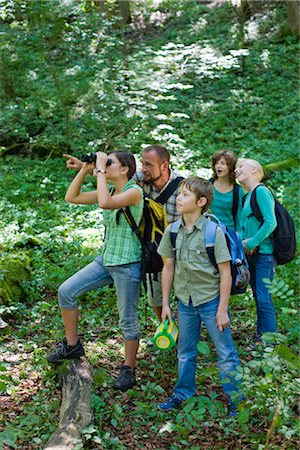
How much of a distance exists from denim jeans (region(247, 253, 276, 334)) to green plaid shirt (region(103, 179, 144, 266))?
120 centimetres

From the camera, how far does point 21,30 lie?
36.9 ft

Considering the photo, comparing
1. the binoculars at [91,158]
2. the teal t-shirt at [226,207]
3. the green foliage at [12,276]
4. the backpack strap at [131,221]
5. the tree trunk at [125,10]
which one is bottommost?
the green foliage at [12,276]

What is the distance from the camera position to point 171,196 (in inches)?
186

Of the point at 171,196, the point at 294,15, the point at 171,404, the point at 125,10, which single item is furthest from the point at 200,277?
the point at 125,10

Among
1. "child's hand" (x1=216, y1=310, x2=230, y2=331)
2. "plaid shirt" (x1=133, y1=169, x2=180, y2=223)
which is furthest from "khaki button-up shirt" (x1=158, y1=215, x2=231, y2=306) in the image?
"plaid shirt" (x1=133, y1=169, x2=180, y2=223)

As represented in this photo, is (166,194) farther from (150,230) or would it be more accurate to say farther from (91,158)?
(91,158)

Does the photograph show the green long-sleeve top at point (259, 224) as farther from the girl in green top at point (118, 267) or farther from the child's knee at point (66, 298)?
the child's knee at point (66, 298)

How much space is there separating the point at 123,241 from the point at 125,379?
120 centimetres

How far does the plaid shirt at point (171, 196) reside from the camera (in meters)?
4.73

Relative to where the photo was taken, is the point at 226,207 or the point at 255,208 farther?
the point at 226,207

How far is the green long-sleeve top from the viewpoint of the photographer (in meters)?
4.75

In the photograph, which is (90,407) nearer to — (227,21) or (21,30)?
(21,30)

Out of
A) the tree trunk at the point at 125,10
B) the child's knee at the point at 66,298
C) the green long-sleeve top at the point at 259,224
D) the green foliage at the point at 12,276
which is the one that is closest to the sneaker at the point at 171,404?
the child's knee at the point at 66,298

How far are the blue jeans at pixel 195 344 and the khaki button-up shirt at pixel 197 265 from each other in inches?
3.3
